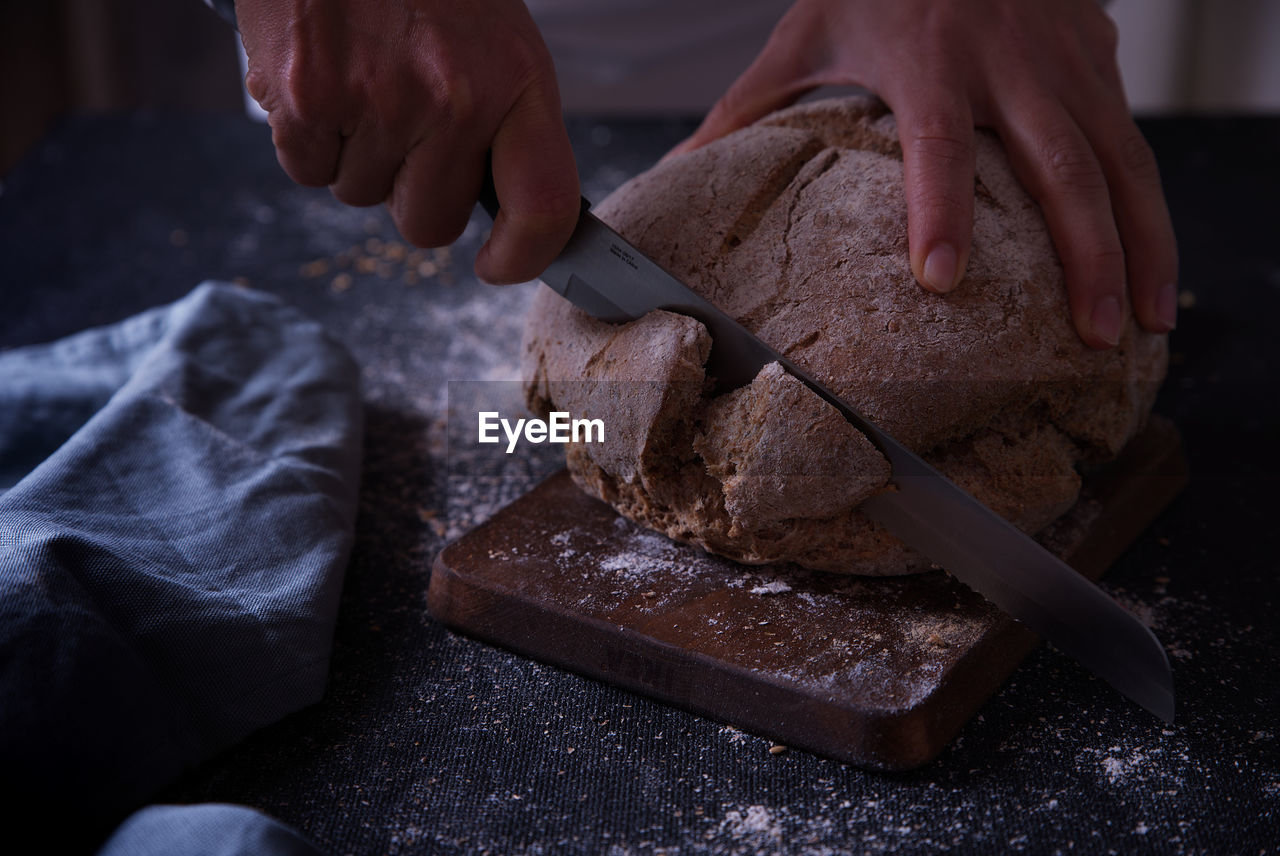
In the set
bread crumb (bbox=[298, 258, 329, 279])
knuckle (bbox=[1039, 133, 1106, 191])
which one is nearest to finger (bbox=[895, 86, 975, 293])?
knuckle (bbox=[1039, 133, 1106, 191])

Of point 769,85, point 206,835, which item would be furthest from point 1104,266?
point 206,835

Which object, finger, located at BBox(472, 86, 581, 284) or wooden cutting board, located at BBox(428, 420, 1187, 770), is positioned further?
finger, located at BBox(472, 86, 581, 284)

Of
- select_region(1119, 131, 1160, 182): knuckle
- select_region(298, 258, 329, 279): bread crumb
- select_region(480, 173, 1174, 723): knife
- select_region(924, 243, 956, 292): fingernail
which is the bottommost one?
select_region(298, 258, 329, 279): bread crumb

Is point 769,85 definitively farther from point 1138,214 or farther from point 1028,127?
point 1138,214

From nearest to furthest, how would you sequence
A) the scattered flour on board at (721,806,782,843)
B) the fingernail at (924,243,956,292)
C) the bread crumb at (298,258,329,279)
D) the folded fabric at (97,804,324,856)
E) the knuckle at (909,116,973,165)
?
the folded fabric at (97,804,324,856)
the scattered flour on board at (721,806,782,843)
the fingernail at (924,243,956,292)
the knuckle at (909,116,973,165)
the bread crumb at (298,258,329,279)

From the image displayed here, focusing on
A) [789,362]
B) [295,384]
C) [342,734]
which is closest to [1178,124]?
[789,362]

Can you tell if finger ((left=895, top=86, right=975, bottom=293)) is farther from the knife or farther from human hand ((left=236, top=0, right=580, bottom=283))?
human hand ((left=236, top=0, right=580, bottom=283))

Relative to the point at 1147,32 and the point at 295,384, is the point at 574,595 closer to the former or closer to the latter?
the point at 295,384
